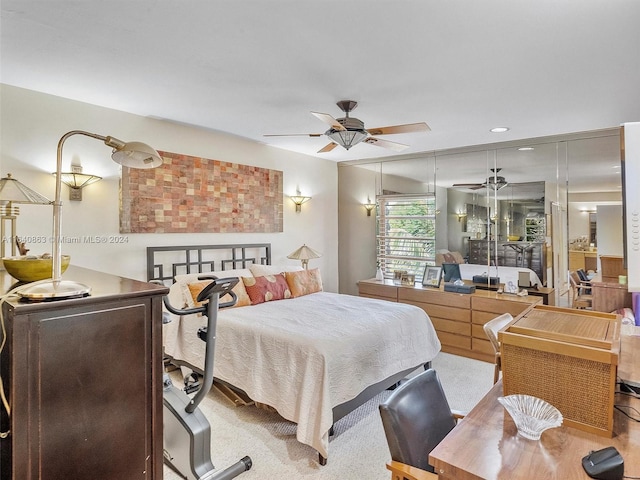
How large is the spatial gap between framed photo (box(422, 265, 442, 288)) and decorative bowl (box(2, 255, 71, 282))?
4.32 m

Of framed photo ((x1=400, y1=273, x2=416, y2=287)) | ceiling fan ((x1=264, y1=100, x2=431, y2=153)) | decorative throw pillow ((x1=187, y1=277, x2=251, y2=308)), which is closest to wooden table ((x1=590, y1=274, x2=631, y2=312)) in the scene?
framed photo ((x1=400, y1=273, x2=416, y2=287))

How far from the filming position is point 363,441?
258 centimetres

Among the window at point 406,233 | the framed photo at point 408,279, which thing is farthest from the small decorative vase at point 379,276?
the framed photo at point 408,279

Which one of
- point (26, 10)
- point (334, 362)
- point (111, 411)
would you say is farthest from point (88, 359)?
point (26, 10)

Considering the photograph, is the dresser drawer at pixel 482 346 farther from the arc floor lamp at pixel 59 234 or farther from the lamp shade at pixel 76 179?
the lamp shade at pixel 76 179

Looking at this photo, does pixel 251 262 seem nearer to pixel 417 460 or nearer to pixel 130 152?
pixel 130 152

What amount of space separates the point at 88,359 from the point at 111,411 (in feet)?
0.67

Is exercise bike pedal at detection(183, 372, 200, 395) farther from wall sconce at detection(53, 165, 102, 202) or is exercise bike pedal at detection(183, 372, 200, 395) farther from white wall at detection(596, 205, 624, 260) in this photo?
white wall at detection(596, 205, 624, 260)

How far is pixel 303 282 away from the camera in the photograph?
4.24 meters

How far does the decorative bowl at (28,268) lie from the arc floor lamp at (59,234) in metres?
0.19

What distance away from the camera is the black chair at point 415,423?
1.28m

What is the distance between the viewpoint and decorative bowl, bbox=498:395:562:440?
114 cm

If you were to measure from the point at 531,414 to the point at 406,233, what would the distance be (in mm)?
4292

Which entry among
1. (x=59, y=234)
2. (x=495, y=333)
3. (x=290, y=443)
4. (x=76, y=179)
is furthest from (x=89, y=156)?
(x=495, y=333)
